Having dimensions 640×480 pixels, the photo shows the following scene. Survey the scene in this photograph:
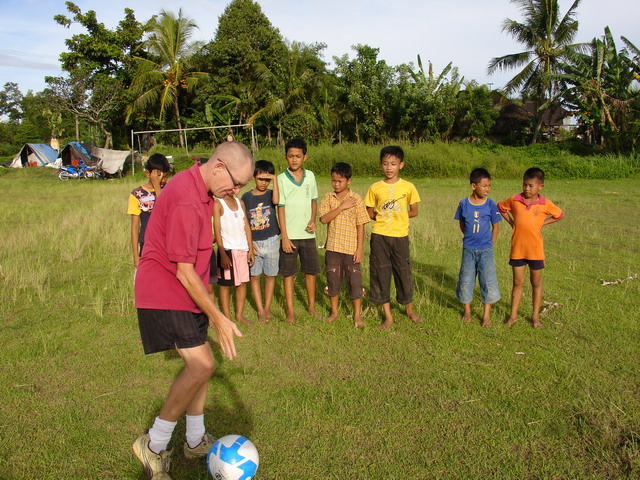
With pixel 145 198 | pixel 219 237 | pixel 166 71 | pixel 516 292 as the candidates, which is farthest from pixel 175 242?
pixel 166 71

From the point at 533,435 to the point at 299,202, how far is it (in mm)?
3507

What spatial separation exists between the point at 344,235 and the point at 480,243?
5.09 ft

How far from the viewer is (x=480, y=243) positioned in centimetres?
575

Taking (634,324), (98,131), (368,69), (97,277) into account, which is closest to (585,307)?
(634,324)

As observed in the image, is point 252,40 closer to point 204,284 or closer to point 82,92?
point 82,92

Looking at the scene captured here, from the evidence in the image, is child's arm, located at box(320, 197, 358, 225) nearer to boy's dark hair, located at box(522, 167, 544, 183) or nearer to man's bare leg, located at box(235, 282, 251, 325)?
man's bare leg, located at box(235, 282, 251, 325)

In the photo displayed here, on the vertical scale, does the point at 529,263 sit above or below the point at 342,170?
below

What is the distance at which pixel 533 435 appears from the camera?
3504 millimetres

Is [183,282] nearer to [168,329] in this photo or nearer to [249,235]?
[168,329]

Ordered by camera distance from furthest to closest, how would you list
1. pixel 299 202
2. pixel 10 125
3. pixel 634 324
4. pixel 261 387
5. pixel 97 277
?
1. pixel 10 125
2. pixel 97 277
3. pixel 299 202
4. pixel 634 324
5. pixel 261 387

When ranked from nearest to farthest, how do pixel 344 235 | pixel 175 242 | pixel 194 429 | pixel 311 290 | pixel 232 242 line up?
pixel 175 242
pixel 194 429
pixel 232 242
pixel 344 235
pixel 311 290

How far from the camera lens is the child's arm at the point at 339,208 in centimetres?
573

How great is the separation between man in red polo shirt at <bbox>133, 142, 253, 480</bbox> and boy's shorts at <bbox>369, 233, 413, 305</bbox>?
298 centimetres

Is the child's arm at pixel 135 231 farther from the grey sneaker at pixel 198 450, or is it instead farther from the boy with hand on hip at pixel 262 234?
→ the grey sneaker at pixel 198 450
